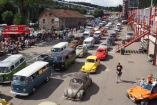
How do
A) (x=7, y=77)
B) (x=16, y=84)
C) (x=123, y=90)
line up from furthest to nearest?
(x=7, y=77) < (x=123, y=90) < (x=16, y=84)

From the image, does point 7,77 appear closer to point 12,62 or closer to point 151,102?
point 12,62

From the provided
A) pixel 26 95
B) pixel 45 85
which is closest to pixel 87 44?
pixel 45 85

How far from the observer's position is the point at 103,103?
12.9m

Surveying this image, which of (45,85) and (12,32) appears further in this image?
(12,32)


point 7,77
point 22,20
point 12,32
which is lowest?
point 7,77

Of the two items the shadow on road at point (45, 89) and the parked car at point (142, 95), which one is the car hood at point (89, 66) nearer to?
the shadow on road at point (45, 89)

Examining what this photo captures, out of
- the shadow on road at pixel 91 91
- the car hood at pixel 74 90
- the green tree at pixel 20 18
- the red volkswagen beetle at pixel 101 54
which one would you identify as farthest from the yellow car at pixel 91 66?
the green tree at pixel 20 18

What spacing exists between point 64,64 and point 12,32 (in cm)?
2331

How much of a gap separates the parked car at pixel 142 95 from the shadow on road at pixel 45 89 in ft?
22.4

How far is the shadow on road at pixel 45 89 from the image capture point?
14.2 m

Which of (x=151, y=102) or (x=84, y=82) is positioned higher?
(x=84, y=82)

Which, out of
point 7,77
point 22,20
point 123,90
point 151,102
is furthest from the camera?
point 22,20

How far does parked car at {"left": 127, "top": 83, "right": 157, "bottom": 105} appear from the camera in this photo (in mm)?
12073

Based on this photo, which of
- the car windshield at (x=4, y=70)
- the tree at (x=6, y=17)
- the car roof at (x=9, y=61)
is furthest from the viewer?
the tree at (x=6, y=17)
